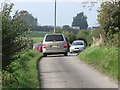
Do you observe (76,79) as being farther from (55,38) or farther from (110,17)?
(55,38)

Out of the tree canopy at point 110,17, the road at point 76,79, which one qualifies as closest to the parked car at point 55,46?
the tree canopy at point 110,17

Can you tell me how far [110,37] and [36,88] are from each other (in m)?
10.6

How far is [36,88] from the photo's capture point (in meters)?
12.1

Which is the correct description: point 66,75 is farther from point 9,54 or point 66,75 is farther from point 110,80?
point 9,54

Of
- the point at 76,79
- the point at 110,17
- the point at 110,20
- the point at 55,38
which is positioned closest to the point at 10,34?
the point at 76,79

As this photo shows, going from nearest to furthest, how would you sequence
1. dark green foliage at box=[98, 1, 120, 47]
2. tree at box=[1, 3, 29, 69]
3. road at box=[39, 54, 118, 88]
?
tree at box=[1, 3, 29, 69]
road at box=[39, 54, 118, 88]
dark green foliage at box=[98, 1, 120, 47]

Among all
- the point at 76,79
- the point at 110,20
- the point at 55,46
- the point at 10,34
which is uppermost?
the point at 110,20

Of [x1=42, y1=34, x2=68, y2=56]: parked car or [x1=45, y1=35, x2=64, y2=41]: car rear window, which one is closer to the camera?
[x1=42, y1=34, x2=68, y2=56]: parked car

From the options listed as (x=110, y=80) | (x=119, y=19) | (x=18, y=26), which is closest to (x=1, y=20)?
(x=18, y=26)

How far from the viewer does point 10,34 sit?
12.1 m

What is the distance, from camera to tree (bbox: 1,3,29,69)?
1204cm

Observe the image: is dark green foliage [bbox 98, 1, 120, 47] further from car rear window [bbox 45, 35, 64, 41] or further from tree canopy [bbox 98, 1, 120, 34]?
car rear window [bbox 45, 35, 64, 41]

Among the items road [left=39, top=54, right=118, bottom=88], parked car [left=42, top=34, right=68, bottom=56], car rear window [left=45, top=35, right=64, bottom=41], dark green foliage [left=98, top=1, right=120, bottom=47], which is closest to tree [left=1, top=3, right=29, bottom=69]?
road [left=39, top=54, right=118, bottom=88]

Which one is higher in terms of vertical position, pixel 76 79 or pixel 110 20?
pixel 110 20
